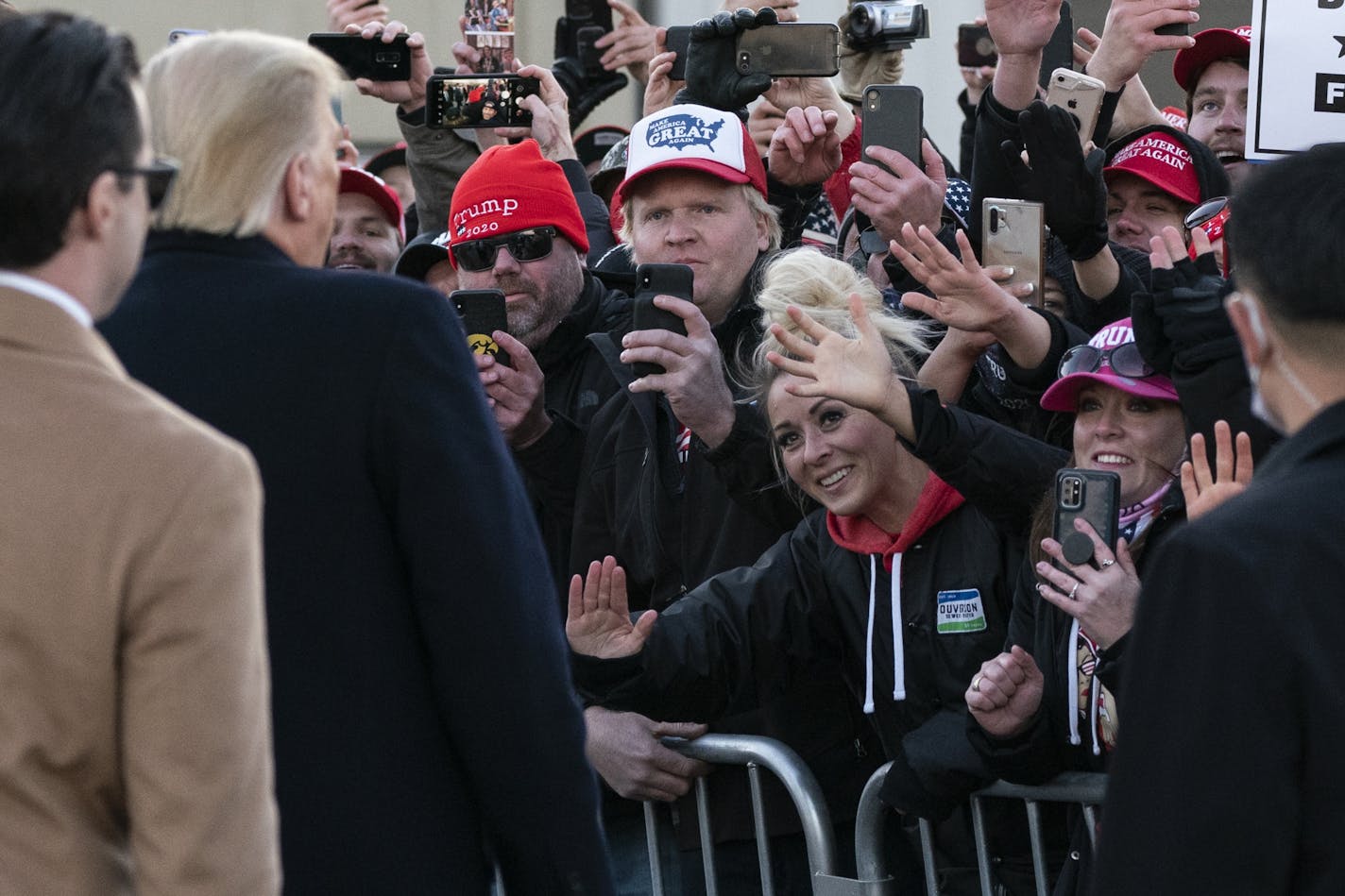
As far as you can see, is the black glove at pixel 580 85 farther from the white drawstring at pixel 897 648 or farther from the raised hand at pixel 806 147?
the white drawstring at pixel 897 648

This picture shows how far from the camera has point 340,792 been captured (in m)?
2.37

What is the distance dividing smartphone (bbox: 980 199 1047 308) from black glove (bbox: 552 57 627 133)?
3139 millimetres

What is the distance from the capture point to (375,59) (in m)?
6.11

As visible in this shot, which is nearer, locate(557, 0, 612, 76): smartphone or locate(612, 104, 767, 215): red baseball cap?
locate(612, 104, 767, 215): red baseball cap

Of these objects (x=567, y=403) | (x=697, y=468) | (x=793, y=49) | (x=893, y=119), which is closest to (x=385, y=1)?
(x=793, y=49)

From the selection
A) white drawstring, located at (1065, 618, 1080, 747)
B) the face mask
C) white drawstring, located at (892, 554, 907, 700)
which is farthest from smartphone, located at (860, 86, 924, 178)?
the face mask

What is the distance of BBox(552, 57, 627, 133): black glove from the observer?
7.05 metres

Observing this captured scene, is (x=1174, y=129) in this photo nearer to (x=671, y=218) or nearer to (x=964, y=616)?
(x=671, y=218)

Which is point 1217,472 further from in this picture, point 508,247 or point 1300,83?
point 508,247

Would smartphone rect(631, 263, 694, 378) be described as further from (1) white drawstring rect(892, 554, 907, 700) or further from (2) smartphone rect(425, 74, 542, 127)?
(2) smartphone rect(425, 74, 542, 127)

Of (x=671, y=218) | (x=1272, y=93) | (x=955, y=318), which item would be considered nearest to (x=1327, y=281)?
(x=955, y=318)

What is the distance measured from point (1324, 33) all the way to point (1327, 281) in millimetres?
2367

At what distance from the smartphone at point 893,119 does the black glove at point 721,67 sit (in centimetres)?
68

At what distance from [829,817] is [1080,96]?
175 cm
